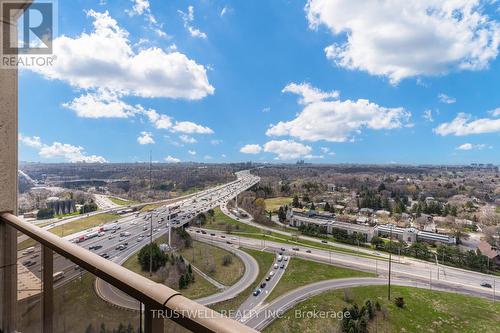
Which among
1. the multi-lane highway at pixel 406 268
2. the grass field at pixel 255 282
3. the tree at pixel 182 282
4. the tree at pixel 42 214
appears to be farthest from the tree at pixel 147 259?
the multi-lane highway at pixel 406 268

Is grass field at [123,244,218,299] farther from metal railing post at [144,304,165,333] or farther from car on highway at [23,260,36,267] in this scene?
metal railing post at [144,304,165,333]

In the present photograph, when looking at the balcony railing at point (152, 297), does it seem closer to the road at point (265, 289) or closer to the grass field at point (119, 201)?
the road at point (265, 289)

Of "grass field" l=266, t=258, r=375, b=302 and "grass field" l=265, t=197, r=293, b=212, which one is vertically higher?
"grass field" l=265, t=197, r=293, b=212

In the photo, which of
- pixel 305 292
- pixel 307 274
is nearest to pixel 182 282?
pixel 305 292

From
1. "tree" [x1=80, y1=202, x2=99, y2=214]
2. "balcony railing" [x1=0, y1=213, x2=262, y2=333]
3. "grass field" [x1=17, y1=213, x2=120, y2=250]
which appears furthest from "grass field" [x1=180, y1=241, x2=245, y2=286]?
"balcony railing" [x1=0, y1=213, x2=262, y2=333]

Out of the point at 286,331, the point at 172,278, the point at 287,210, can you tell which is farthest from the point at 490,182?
the point at 172,278
